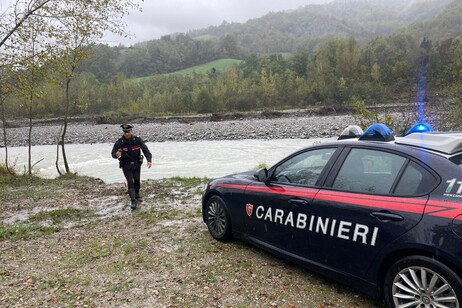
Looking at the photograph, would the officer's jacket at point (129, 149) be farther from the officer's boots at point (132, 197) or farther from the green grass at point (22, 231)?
the green grass at point (22, 231)

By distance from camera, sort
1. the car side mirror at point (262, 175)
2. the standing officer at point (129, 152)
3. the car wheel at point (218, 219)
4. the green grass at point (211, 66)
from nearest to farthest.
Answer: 1. the car side mirror at point (262, 175)
2. the car wheel at point (218, 219)
3. the standing officer at point (129, 152)
4. the green grass at point (211, 66)

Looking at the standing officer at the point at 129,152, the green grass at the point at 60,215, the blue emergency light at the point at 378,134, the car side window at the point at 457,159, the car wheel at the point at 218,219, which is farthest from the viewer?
the standing officer at the point at 129,152

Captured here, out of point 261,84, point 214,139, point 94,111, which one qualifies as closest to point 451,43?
point 261,84

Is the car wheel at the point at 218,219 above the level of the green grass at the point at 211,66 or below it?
below

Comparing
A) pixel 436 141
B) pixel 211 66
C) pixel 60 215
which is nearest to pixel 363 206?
pixel 436 141

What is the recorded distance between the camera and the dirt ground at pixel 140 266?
12.1 ft

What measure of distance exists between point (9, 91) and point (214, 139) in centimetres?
2263

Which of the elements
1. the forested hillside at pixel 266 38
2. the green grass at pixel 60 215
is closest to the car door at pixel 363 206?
the green grass at pixel 60 215

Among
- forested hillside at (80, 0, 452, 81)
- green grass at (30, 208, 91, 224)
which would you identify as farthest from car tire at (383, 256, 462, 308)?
forested hillside at (80, 0, 452, 81)

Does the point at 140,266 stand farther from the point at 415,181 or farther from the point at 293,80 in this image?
the point at 293,80

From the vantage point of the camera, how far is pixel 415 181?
114 inches

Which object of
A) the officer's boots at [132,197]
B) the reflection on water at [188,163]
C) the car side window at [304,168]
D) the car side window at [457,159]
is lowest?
the reflection on water at [188,163]

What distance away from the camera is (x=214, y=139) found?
3181cm

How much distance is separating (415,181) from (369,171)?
50 cm
